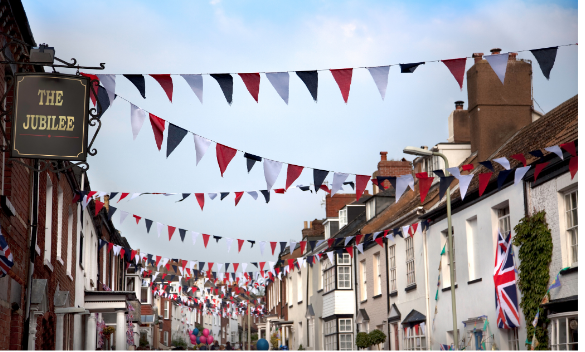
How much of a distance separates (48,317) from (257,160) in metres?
6.36

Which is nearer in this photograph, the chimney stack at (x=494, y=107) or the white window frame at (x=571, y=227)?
the white window frame at (x=571, y=227)

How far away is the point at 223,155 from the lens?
9438 mm

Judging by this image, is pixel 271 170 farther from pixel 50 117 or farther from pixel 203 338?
pixel 203 338

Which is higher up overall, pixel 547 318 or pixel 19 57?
pixel 19 57

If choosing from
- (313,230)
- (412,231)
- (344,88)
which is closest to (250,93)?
(344,88)

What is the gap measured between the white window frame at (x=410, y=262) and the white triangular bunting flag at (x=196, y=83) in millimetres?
13950

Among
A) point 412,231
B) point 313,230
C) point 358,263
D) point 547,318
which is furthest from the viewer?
point 313,230

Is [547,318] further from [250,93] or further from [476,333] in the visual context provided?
[250,93]

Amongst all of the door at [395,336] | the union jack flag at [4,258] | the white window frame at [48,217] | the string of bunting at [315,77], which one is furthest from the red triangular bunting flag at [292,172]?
the door at [395,336]

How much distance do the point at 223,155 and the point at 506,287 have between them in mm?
8240

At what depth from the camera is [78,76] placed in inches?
288

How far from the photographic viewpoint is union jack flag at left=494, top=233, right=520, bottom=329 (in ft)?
47.3

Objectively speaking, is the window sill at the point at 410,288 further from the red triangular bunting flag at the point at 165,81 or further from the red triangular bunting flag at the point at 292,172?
the red triangular bunting flag at the point at 165,81

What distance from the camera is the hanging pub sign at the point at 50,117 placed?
697 centimetres
